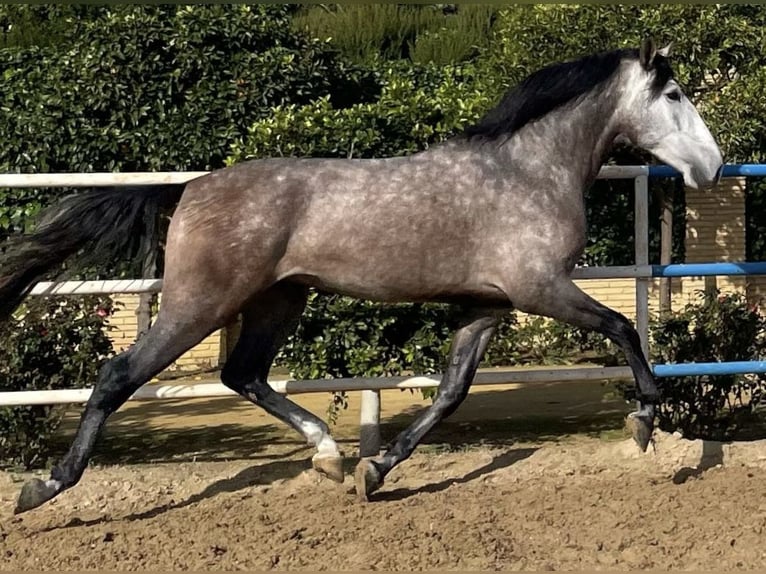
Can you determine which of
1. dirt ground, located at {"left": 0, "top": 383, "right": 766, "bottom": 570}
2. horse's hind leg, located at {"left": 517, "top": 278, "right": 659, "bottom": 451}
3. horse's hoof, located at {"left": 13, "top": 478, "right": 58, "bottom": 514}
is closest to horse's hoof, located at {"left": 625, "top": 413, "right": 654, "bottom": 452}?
horse's hind leg, located at {"left": 517, "top": 278, "right": 659, "bottom": 451}

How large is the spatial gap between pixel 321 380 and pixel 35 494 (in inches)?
62.4

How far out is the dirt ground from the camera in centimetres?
402

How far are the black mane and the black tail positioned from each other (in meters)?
1.44

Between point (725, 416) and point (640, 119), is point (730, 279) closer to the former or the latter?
point (725, 416)

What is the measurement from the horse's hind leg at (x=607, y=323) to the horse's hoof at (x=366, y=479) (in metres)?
→ 0.95

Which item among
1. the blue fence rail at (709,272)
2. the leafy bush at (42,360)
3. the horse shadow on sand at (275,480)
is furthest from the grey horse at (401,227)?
the leafy bush at (42,360)

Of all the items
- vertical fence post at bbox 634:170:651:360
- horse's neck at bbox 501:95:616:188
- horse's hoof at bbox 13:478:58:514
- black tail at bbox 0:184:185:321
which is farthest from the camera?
vertical fence post at bbox 634:170:651:360

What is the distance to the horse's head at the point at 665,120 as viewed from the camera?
4902 mm

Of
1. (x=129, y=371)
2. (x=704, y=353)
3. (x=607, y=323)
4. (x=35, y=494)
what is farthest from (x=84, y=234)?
(x=704, y=353)

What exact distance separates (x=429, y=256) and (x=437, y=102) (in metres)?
2.05

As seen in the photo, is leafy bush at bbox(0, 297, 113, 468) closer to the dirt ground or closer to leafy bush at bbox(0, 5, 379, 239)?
the dirt ground

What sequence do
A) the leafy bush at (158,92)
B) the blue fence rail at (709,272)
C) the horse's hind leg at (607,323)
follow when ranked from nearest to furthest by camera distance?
the horse's hind leg at (607,323) → the blue fence rail at (709,272) → the leafy bush at (158,92)

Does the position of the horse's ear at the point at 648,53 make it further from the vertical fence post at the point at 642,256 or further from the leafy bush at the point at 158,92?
the leafy bush at the point at 158,92

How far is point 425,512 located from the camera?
15.0ft
